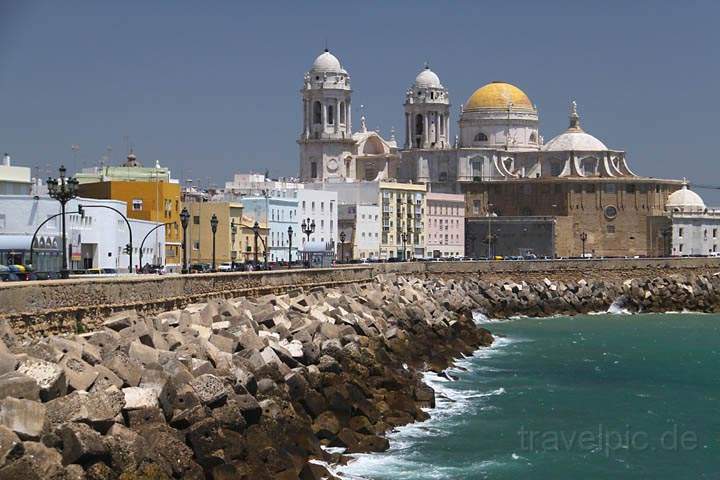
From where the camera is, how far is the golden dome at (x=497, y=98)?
112938 mm

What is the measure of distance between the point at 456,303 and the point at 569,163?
55282 mm

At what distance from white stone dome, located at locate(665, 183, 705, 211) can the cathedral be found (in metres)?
0.73

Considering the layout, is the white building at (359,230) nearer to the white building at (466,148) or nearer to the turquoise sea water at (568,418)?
the white building at (466,148)

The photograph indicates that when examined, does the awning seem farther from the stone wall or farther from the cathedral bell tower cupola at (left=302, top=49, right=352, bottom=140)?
the cathedral bell tower cupola at (left=302, top=49, right=352, bottom=140)

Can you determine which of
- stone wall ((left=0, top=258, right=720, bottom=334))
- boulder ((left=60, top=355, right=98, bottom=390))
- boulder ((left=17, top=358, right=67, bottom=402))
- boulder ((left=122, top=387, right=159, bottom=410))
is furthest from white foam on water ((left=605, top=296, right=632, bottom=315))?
boulder ((left=17, top=358, right=67, bottom=402))

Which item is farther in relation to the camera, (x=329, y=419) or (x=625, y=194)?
(x=625, y=194)

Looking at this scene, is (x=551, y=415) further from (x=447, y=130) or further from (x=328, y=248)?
(x=447, y=130)

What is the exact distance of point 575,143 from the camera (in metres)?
109

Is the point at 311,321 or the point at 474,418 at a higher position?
the point at 311,321

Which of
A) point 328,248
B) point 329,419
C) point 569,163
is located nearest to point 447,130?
point 569,163

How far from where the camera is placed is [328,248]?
82438mm

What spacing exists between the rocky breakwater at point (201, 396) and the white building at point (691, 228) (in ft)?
245

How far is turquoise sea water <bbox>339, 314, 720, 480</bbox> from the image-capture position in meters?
24.0

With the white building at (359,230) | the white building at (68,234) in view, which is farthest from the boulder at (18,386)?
the white building at (359,230)
